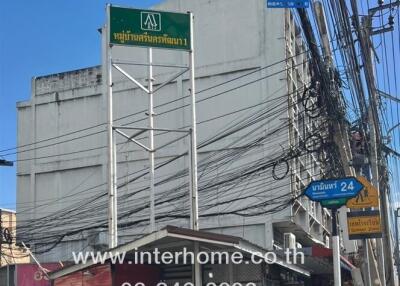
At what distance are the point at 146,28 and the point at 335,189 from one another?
5.60m

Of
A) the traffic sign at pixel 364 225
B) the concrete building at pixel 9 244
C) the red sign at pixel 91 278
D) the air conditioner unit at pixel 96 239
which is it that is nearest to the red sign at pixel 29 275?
the concrete building at pixel 9 244

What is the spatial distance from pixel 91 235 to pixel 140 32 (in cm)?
1456

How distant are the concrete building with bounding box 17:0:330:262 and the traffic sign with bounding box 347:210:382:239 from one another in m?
6.87

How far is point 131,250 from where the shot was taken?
856 cm

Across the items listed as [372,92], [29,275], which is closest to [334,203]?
[372,92]

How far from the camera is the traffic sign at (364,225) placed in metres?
12.7

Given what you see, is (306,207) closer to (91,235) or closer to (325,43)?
(91,235)

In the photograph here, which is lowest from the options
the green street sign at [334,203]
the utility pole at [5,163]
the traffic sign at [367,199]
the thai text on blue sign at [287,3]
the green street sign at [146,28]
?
the green street sign at [334,203]

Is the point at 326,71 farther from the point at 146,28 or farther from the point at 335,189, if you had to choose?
the point at 335,189

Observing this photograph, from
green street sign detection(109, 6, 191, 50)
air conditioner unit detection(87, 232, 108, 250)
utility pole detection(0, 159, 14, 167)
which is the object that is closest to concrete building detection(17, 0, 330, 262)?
air conditioner unit detection(87, 232, 108, 250)

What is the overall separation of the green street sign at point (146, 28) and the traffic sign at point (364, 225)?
503 centimetres

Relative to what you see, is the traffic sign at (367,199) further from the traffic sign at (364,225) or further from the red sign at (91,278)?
the red sign at (91,278)

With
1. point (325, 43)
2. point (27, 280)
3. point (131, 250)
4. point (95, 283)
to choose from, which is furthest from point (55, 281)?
point (27, 280)

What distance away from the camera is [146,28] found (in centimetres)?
1207
